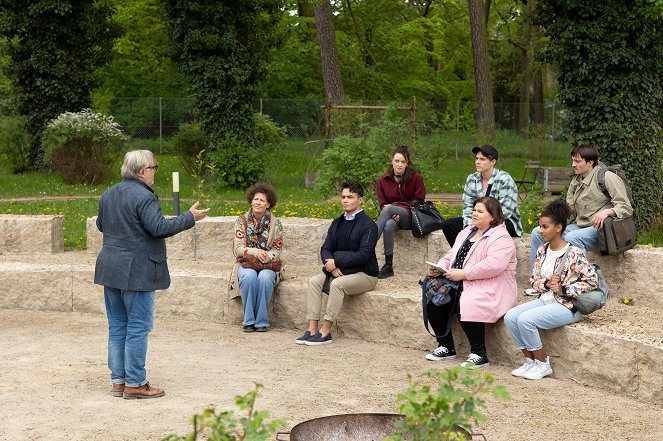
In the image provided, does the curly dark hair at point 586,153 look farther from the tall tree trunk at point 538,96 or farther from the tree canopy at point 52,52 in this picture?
the tall tree trunk at point 538,96

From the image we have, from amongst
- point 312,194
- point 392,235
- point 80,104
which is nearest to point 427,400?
point 392,235

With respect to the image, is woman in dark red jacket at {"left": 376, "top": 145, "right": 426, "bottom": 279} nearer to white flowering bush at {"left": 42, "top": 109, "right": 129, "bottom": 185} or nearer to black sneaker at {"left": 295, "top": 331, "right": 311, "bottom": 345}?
black sneaker at {"left": 295, "top": 331, "right": 311, "bottom": 345}

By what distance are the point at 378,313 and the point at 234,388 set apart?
6.13 feet

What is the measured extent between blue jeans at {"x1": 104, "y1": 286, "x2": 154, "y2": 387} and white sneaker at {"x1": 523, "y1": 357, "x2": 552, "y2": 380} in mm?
2701

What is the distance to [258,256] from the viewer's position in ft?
29.1

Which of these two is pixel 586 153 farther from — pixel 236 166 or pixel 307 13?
pixel 307 13

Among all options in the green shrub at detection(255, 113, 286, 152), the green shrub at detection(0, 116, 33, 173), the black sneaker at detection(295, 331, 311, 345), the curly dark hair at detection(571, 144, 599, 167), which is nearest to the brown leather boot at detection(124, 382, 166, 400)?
the black sneaker at detection(295, 331, 311, 345)

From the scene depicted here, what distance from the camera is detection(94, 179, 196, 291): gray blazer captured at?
6508 millimetres

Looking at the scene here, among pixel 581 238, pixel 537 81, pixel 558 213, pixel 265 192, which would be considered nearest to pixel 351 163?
pixel 265 192

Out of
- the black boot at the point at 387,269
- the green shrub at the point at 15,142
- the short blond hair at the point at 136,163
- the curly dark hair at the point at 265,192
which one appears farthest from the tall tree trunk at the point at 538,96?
the short blond hair at the point at 136,163

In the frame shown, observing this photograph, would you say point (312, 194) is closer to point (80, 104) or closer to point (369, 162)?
point (369, 162)

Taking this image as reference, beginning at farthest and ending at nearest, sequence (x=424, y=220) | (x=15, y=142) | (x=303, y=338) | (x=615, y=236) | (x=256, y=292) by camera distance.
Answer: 1. (x=15, y=142)
2. (x=424, y=220)
3. (x=256, y=292)
4. (x=303, y=338)
5. (x=615, y=236)

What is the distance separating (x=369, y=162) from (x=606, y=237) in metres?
4.54

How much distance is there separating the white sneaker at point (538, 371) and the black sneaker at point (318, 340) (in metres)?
1.90
